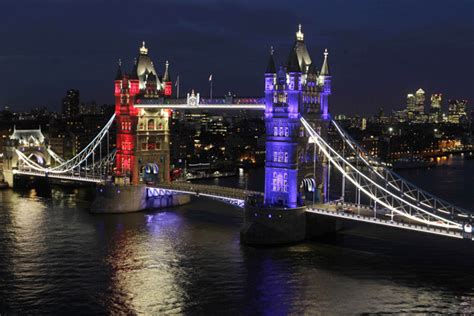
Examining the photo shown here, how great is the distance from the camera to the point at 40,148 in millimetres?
97438

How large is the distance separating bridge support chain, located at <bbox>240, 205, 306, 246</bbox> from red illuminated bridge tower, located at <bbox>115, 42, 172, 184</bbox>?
22.8 metres

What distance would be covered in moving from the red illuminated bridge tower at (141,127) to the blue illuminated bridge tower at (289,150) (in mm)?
19317

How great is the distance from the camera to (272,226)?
52062mm

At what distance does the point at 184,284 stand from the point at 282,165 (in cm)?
1647

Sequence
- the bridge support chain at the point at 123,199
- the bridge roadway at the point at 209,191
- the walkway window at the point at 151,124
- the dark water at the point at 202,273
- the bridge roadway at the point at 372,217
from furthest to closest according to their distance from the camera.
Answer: the walkway window at the point at 151,124, the bridge support chain at the point at 123,199, the bridge roadway at the point at 209,191, the bridge roadway at the point at 372,217, the dark water at the point at 202,273

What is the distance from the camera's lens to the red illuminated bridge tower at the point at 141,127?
236ft

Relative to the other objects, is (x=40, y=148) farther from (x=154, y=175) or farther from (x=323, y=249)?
(x=323, y=249)

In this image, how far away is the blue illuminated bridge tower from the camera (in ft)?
172

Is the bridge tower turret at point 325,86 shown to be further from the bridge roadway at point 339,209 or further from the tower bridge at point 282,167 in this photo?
the bridge roadway at point 339,209

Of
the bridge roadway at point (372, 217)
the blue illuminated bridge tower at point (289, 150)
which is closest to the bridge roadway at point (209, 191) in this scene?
the blue illuminated bridge tower at point (289, 150)

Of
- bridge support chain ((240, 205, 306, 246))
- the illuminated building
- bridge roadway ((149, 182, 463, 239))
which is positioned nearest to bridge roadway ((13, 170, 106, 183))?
bridge roadway ((149, 182, 463, 239))

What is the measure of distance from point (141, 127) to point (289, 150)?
23691mm

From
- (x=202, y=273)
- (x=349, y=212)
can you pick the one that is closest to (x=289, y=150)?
(x=349, y=212)

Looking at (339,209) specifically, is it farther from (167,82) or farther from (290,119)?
(167,82)
